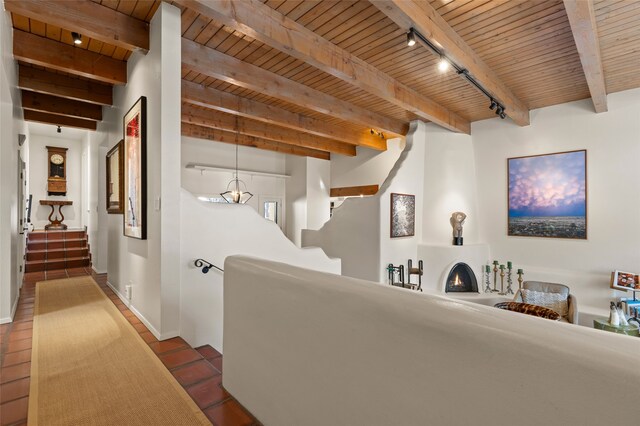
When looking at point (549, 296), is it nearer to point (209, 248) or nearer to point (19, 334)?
point (209, 248)

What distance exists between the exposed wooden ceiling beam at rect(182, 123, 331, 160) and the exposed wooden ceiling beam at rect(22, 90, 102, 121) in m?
1.51

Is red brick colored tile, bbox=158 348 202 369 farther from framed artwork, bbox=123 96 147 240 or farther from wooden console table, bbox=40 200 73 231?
wooden console table, bbox=40 200 73 231

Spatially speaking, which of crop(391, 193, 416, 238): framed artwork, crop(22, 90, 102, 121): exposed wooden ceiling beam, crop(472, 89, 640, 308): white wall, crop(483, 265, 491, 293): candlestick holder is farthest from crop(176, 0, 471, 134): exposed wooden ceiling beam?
crop(22, 90, 102, 121): exposed wooden ceiling beam

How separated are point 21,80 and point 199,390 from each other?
13.3ft

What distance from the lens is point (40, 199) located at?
8.23m

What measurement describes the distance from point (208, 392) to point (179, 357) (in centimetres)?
55

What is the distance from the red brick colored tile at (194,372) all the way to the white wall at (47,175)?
8.06m

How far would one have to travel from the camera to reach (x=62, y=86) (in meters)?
3.76

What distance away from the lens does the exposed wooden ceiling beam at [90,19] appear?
230 cm

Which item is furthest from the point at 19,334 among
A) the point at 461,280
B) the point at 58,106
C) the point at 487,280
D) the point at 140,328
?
the point at 487,280

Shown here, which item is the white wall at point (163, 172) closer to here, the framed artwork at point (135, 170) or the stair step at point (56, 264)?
the framed artwork at point (135, 170)

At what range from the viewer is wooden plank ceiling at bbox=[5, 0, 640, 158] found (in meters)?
2.61

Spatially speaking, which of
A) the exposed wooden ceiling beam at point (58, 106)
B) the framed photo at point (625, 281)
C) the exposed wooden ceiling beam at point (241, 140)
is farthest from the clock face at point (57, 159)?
the framed photo at point (625, 281)

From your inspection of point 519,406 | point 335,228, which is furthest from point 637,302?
point 519,406
